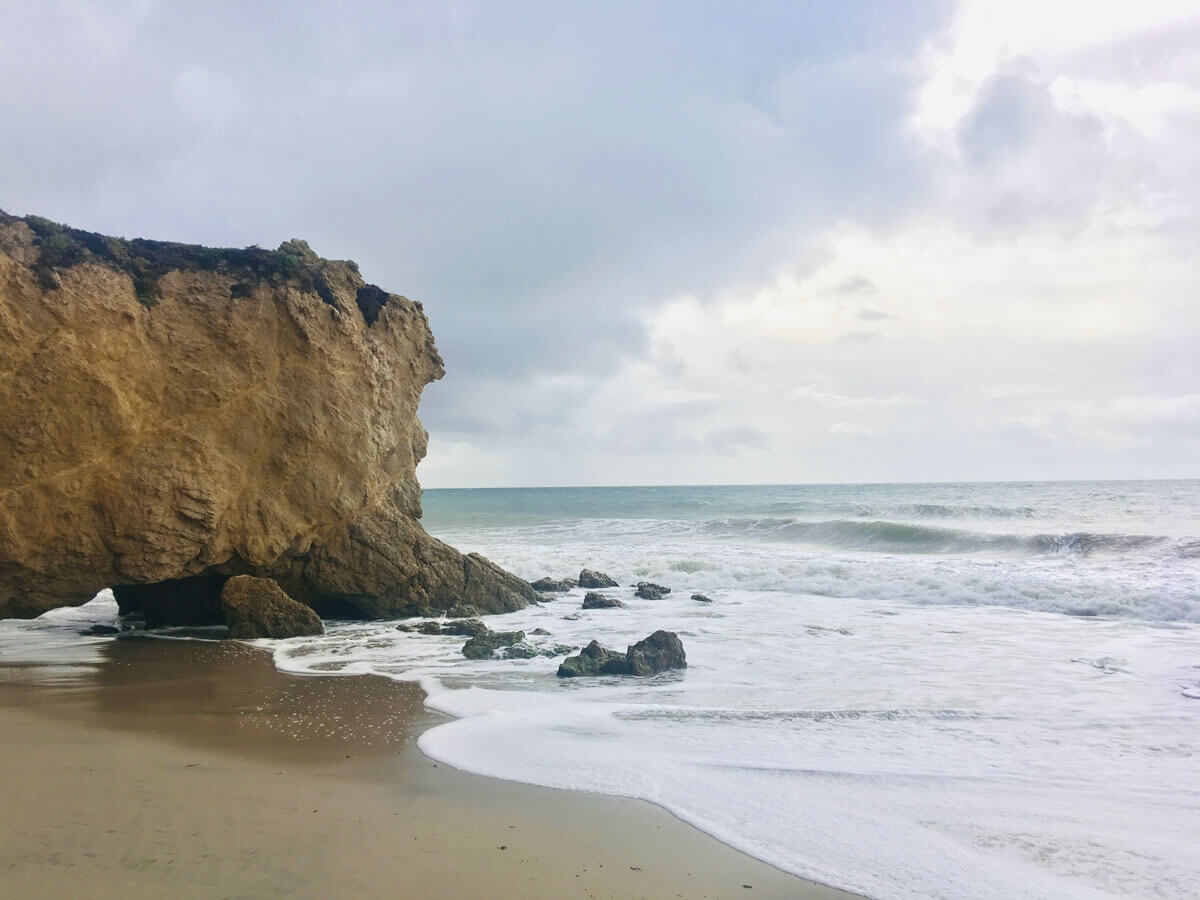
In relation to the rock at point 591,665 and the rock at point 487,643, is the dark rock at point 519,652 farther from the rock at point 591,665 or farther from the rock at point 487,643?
the rock at point 591,665

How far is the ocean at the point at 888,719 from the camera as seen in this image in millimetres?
4605

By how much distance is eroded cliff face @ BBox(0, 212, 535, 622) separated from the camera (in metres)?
10.2

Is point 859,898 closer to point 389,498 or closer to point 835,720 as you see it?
point 835,720

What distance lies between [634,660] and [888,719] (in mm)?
3110

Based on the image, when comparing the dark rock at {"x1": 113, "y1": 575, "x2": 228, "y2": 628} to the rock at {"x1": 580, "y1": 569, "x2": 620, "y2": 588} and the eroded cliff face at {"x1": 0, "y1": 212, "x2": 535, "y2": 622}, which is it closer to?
the eroded cliff face at {"x1": 0, "y1": 212, "x2": 535, "y2": 622}

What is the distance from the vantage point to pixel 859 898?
4000 mm

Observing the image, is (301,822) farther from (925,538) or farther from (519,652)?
(925,538)

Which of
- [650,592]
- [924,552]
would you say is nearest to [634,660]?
[650,592]

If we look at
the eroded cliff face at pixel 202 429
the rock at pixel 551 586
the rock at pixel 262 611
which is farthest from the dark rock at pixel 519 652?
the rock at pixel 551 586

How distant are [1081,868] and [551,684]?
219 inches

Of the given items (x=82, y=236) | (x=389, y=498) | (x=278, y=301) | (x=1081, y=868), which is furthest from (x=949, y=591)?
(x=82, y=236)

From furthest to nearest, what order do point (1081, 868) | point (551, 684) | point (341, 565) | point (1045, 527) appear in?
point (1045, 527) < point (341, 565) < point (551, 684) < point (1081, 868)

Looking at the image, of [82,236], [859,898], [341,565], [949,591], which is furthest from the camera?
[949,591]

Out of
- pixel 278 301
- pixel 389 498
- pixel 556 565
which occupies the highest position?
pixel 278 301
